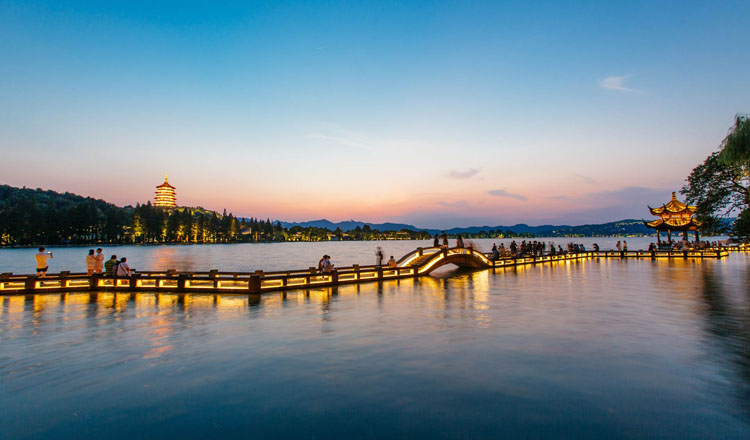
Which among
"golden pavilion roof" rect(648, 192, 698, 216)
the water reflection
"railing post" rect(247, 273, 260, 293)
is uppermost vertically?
"golden pavilion roof" rect(648, 192, 698, 216)

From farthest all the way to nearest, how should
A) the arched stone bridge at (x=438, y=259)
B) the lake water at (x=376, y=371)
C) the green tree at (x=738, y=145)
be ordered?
1. the arched stone bridge at (x=438, y=259)
2. the green tree at (x=738, y=145)
3. the lake water at (x=376, y=371)

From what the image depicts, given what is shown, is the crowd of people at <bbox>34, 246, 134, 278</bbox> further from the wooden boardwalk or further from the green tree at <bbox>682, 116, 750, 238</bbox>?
the green tree at <bbox>682, 116, 750, 238</bbox>

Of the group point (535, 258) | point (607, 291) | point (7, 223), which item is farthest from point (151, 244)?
point (607, 291)

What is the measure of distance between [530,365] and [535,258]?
122ft

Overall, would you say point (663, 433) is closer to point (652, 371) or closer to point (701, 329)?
point (652, 371)

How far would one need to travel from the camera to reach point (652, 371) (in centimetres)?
804

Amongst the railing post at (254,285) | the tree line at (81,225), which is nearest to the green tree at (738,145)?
the railing post at (254,285)

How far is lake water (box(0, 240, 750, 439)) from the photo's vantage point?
231 inches

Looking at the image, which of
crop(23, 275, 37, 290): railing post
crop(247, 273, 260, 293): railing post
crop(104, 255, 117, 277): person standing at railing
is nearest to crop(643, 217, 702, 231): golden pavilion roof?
crop(247, 273, 260, 293): railing post

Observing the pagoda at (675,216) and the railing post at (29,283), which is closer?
the railing post at (29,283)

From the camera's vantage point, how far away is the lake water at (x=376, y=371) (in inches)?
231

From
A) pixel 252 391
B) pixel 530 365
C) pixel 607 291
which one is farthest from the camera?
pixel 607 291

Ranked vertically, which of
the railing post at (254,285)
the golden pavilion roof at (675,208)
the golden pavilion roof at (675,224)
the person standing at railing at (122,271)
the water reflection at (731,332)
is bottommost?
the water reflection at (731,332)

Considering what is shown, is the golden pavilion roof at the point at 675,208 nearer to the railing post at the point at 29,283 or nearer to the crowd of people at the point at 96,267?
the crowd of people at the point at 96,267
